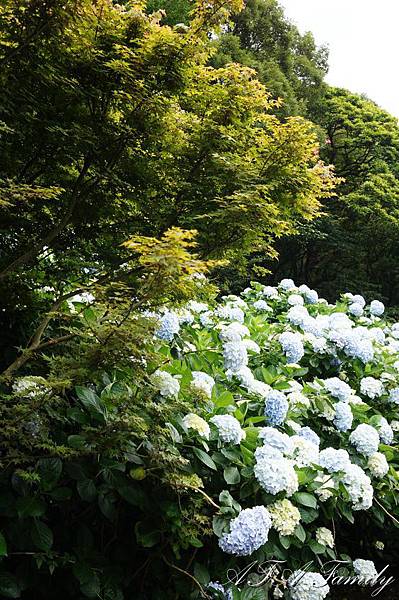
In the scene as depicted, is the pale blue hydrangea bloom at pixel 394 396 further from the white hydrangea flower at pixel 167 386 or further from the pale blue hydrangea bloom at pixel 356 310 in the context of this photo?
the white hydrangea flower at pixel 167 386

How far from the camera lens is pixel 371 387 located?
3127 mm

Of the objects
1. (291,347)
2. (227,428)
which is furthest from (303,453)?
(291,347)

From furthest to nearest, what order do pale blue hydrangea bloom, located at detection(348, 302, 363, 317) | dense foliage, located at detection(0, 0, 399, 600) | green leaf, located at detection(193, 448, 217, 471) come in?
pale blue hydrangea bloom, located at detection(348, 302, 363, 317)
green leaf, located at detection(193, 448, 217, 471)
dense foliage, located at detection(0, 0, 399, 600)

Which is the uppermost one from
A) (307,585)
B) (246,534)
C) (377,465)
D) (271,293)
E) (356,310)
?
(356,310)

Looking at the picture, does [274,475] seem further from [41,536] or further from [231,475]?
[41,536]

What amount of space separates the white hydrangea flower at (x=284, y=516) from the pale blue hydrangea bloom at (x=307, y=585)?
0.23 metres

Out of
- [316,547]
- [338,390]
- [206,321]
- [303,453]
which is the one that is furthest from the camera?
[206,321]

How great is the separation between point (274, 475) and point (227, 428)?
238 millimetres

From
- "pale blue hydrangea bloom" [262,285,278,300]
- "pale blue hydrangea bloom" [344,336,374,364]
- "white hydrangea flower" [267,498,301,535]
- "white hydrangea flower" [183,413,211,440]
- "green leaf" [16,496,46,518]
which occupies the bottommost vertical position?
"green leaf" [16,496,46,518]

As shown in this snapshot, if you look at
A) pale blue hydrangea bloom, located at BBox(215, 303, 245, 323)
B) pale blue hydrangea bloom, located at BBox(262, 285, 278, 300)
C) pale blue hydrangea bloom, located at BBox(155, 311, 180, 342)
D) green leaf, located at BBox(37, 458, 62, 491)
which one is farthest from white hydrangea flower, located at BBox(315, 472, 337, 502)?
pale blue hydrangea bloom, located at BBox(262, 285, 278, 300)

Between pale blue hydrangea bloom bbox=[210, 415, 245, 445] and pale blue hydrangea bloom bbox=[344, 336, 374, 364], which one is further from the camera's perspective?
pale blue hydrangea bloom bbox=[344, 336, 374, 364]

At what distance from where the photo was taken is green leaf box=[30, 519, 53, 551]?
156 centimetres

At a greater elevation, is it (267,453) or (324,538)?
(267,453)

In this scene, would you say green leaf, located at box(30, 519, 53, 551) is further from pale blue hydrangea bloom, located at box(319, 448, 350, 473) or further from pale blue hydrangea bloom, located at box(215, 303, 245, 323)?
pale blue hydrangea bloom, located at box(215, 303, 245, 323)
